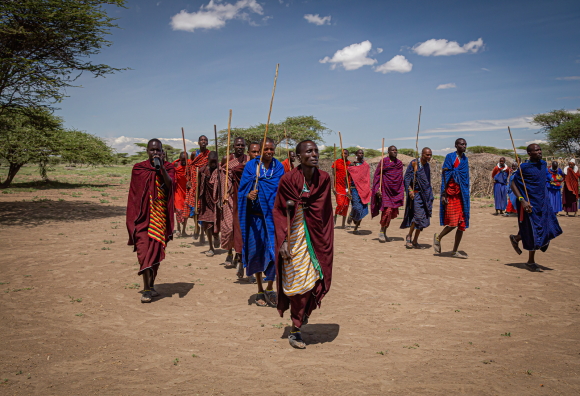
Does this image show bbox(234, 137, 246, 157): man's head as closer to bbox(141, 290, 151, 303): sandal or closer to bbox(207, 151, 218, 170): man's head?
bbox(207, 151, 218, 170): man's head

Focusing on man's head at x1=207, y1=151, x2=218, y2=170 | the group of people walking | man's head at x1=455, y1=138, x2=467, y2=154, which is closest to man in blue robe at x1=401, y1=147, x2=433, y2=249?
man's head at x1=455, y1=138, x2=467, y2=154

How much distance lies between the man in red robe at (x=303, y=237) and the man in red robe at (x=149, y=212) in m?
2.27

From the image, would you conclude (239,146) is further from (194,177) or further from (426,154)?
(426,154)

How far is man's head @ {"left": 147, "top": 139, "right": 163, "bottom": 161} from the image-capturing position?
587 cm

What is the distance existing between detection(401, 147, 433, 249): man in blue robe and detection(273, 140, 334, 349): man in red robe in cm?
576

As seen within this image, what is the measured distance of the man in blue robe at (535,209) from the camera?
7.46 m

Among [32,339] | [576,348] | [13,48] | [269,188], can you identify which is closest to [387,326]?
[576,348]

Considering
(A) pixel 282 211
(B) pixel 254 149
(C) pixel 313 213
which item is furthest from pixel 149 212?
(C) pixel 313 213

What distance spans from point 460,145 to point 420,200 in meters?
1.69

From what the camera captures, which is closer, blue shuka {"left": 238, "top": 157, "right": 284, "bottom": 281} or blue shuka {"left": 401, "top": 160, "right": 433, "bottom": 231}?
blue shuka {"left": 238, "top": 157, "right": 284, "bottom": 281}

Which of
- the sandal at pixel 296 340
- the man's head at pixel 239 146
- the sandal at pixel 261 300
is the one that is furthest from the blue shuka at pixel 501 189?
the sandal at pixel 296 340

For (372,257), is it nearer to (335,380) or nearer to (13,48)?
(335,380)

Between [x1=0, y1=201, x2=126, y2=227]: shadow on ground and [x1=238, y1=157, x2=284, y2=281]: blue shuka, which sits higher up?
[x1=238, y1=157, x2=284, y2=281]: blue shuka

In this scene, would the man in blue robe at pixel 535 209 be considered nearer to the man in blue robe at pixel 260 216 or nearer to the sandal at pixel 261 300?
the man in blue robe at pixel 260 216
